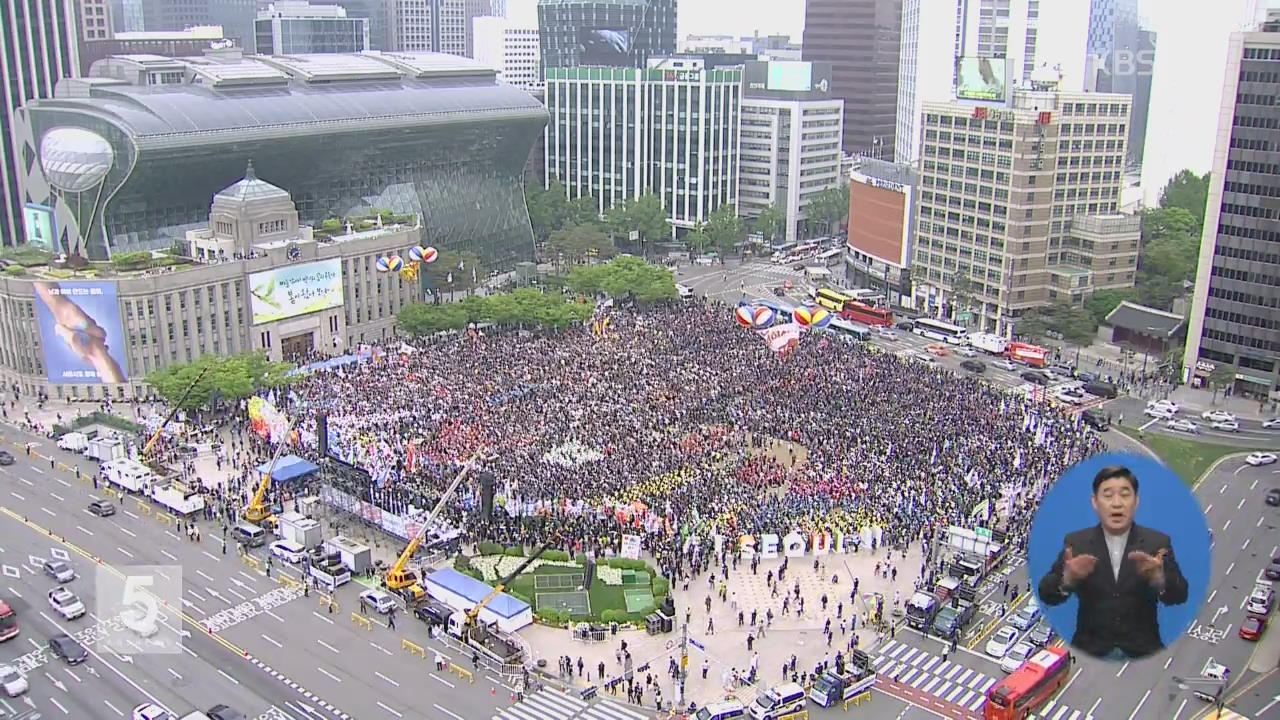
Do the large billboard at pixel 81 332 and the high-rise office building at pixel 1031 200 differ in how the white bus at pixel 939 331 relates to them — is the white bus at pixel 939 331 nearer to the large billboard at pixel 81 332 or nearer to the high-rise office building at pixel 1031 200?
the high-rise office building at pixel 1031 200

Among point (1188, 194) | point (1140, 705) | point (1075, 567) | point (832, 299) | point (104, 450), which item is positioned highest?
point (1075, 567)

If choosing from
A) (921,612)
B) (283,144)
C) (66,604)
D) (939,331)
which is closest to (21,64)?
(283,144)

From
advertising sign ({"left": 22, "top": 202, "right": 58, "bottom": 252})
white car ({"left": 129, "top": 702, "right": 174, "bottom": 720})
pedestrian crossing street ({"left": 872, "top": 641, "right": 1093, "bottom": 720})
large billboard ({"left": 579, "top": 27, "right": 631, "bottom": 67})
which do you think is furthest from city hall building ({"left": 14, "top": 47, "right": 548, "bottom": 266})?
pedestrian crossing street ({"left": 872, "top": 641, "right": 1093, "bottom": 720})

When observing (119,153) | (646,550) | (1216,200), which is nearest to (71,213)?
(119,153)

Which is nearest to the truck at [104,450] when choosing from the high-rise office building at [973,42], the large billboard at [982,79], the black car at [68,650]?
the black car at [68,650]

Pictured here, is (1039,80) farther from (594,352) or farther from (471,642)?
(471,642)

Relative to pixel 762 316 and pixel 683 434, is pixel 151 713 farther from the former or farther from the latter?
pixel 762 316
